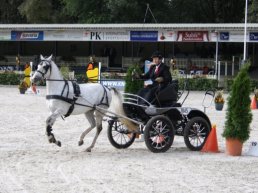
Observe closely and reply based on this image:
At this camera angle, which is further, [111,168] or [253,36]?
[253,36]

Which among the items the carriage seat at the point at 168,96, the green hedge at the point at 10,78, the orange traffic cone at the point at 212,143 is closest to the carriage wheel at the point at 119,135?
the carriage seat at the point at 168,96

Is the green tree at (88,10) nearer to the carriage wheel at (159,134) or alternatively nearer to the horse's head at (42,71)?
the horse's head at (42,71)

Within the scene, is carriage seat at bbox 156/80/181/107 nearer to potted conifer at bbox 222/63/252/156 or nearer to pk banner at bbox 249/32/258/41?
potted conifer at bbox 222/63/252/156

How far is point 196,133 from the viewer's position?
1234 cm

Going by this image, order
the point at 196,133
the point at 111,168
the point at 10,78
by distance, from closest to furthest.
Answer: the point at 111,168
the point at 196,133
the point at 10,78

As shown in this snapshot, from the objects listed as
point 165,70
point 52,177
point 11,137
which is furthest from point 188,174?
point 11,137

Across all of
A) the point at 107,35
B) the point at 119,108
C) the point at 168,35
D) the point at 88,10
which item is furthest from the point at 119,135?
the point at 88,10

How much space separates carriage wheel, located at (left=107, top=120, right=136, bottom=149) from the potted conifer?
212 cm

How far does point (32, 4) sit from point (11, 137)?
128 feet

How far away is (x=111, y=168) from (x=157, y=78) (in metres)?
2.80

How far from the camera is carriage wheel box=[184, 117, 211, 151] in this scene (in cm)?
1220

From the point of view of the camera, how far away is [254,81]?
32.5m

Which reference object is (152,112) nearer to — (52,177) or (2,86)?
(52,177)

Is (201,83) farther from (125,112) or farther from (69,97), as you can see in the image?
(69,97)
